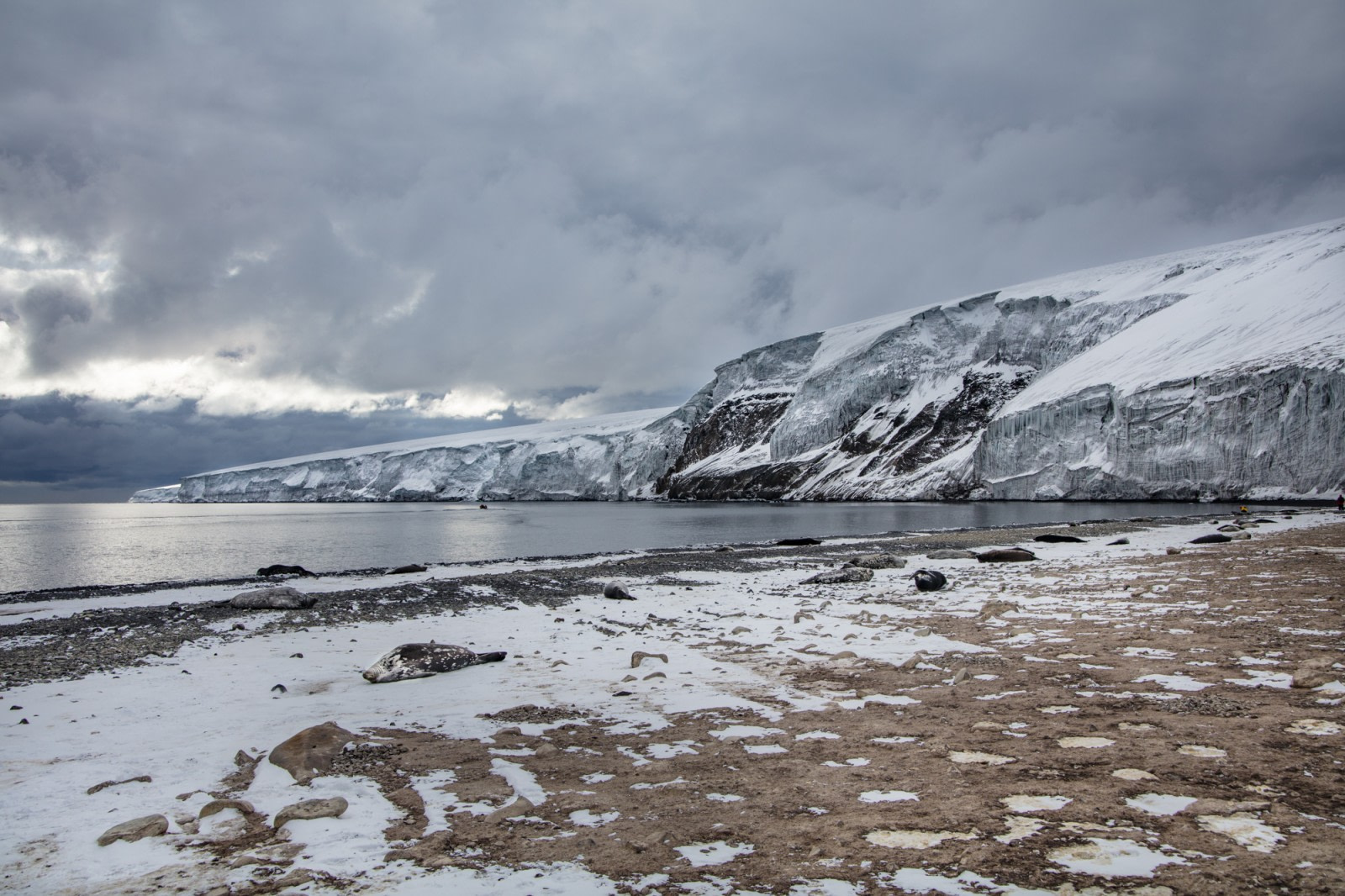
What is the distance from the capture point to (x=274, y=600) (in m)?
16.0

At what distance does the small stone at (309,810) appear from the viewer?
446 centimetres

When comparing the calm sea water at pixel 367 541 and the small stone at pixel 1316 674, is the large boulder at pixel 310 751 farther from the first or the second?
the calm sea water at pixel 367 541

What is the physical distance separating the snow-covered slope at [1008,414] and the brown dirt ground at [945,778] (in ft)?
251

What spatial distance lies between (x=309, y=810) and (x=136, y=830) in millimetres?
940

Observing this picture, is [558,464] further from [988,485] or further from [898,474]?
[988,485]

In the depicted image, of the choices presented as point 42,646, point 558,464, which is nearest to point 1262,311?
point 42,646

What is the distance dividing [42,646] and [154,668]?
4103 millimetres

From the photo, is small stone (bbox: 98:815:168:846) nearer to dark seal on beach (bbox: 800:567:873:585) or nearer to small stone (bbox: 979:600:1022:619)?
small stone (bbox: 979:600:1022:619)

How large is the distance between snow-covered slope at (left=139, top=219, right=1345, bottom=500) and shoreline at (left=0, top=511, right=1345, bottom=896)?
241ft

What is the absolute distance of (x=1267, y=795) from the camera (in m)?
4.03

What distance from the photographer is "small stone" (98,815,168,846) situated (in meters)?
4.23

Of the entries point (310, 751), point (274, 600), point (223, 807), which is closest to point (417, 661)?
point (310, 751)

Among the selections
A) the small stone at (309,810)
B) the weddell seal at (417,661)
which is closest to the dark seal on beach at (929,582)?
the weddell seal at (417,661)

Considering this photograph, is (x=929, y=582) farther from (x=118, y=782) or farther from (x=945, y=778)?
(x=118, y=782)
